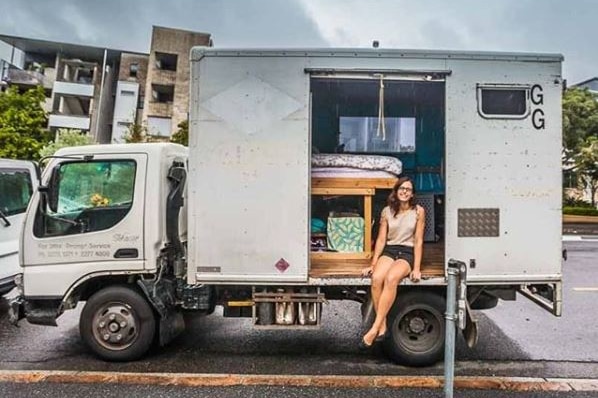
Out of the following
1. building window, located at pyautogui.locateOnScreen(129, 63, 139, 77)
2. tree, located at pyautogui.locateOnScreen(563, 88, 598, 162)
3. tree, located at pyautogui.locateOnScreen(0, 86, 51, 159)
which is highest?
building window, located at pyautogui.locateOnScreen(129, 63, 139, 77)

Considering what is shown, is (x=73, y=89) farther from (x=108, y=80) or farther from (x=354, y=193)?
(x=354, y=193)

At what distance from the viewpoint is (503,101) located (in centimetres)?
454

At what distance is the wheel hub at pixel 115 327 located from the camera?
188 inches

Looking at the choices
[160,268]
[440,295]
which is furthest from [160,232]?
[440,295]

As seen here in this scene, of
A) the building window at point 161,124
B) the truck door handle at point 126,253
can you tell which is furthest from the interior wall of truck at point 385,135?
the building window at point 161,124

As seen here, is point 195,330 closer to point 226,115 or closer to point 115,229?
point 115,229

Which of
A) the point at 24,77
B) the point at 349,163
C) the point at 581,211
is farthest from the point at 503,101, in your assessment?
the point at 24,77

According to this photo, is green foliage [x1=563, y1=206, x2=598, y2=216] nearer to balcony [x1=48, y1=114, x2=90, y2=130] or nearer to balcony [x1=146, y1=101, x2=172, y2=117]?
balcony [x1=146, y1=101, x2=172, y2=117]

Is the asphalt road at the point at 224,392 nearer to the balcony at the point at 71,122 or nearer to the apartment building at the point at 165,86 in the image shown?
the apartment building at the point at 165,86

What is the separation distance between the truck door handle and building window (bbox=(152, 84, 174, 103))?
108 ft

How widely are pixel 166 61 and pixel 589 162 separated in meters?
28.2

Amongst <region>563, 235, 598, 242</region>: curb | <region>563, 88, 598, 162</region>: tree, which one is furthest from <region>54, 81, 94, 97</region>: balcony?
<region>563, 235, 598, 242</region>: curb

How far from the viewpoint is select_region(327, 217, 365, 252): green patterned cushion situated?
5.29m

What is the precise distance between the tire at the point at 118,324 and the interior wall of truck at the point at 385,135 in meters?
1.99
